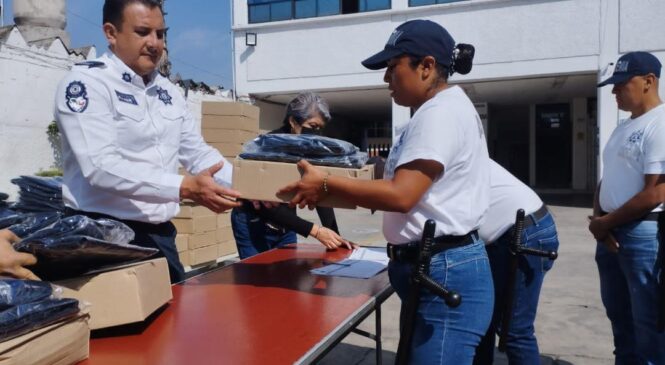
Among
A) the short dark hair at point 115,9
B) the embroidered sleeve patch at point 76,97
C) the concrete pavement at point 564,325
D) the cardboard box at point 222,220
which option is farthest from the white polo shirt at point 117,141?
the cardboard box at point 222,220

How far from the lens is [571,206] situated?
39.3 ft

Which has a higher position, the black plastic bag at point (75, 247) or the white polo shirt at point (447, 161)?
the white polo shirt at point (447, 161)

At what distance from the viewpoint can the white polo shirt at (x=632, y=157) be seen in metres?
2.36

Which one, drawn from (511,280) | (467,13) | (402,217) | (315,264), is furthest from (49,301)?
(467,13)

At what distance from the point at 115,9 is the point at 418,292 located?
1.42 metres

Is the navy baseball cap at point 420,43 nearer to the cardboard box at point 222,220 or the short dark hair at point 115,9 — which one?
the short dark hair at point 115,9

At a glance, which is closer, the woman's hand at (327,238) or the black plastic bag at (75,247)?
the black plastic bag at (75,247)

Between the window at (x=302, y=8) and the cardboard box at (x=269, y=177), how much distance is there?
434 inches

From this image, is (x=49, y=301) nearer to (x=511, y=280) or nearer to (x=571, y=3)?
(x=511, y=280)

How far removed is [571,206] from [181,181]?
11709 mm

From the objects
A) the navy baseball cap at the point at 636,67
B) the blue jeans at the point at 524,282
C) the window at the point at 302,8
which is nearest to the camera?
the blue jeans at the point at 524,282

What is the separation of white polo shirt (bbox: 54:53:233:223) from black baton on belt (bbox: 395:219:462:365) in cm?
84

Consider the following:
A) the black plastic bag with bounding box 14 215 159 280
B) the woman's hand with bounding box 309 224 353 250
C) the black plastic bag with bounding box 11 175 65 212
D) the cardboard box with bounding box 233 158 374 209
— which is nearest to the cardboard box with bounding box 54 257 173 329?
the black plastic bag with bounding box 14 215 159 280

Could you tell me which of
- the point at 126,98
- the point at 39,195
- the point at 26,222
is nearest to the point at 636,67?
the point at 126,98
